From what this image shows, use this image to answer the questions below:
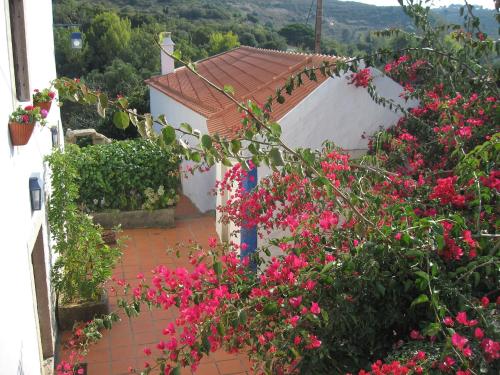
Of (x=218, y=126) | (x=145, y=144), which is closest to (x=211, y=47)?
(x=145, y=144)

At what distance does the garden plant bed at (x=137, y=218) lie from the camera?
32.0 feet

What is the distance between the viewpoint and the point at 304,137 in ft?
22.7

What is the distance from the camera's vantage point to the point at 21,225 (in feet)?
13.3

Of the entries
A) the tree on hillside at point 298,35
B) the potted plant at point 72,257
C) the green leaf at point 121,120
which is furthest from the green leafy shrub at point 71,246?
the tree on hillside at point 298,35

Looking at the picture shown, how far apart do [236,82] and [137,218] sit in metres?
3.50

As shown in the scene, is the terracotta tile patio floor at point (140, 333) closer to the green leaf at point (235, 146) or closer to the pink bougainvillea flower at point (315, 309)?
the pink bougainvillea flower at point (315, 309)

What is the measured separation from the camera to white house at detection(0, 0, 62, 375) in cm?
323

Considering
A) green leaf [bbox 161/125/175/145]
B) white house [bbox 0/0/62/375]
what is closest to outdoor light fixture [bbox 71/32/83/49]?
white house [bbox 0/0/62/375]

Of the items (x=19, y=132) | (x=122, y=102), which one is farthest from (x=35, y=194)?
(x=122, y=102)

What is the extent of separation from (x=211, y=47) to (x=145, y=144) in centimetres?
1896

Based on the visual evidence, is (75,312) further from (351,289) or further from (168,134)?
(168,134)

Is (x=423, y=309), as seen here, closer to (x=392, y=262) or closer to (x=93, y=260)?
(x=392, y=262)

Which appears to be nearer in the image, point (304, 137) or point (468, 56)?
point (468, 56)

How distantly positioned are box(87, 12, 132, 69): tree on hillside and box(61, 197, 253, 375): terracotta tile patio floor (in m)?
18.3
